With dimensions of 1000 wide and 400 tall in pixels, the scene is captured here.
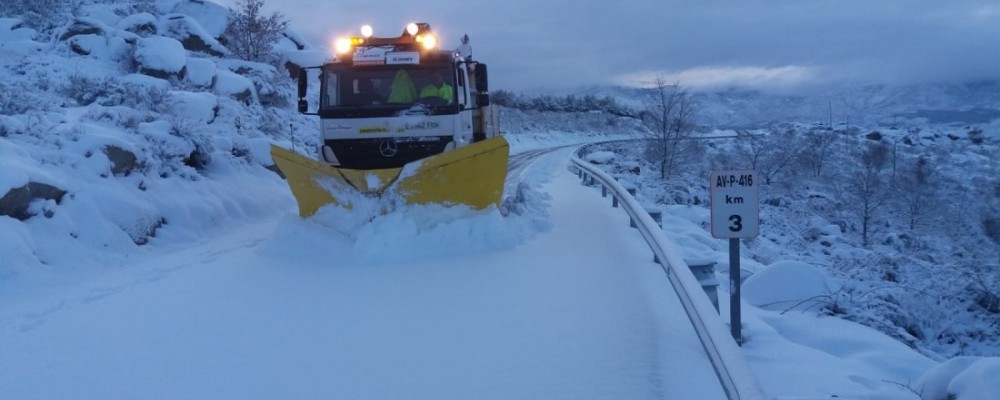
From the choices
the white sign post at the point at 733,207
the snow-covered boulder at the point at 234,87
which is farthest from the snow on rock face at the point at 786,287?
the snow-covered boulder at the point at 234,87

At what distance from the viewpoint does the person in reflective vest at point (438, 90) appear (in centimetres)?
895

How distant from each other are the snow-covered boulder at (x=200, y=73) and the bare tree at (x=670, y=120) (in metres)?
17.6

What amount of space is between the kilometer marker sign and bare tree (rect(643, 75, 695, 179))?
2307 centimetres

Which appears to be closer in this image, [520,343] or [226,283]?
[520,343]

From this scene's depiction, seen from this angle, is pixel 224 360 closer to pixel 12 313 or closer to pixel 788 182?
pixel 12 313

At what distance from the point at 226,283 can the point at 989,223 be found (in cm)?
2744

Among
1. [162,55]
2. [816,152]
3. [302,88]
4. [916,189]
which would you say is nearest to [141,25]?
[162,55]

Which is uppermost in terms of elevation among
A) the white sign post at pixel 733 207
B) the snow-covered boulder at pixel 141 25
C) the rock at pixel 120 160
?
the snow-covered boulder at pixel 141 25

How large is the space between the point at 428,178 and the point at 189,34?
2327 cm

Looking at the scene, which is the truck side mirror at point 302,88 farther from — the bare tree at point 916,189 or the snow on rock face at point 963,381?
the bare tree at point 916,189

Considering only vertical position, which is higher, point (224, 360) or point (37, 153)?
point (37, 153)

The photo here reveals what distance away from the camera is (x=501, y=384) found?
3.87 m

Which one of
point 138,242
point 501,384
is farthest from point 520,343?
point 138,242

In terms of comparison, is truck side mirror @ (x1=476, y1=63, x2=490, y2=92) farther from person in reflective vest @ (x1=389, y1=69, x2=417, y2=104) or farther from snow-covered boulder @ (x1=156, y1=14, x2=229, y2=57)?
snow-covered boulder @ (x1=156, y1=14, x2=229, y2=57)
